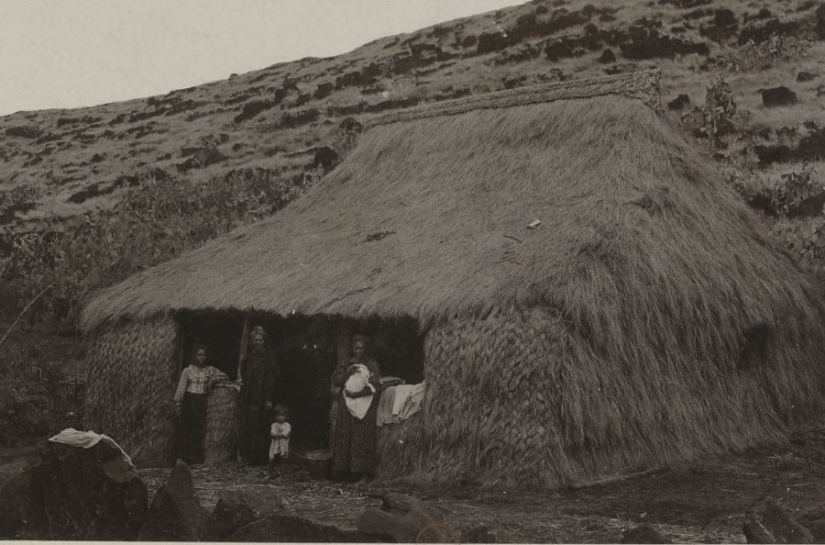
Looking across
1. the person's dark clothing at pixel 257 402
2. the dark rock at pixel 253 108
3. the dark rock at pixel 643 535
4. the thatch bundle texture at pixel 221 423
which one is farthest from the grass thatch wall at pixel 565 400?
the dark rock at pixel 253 108

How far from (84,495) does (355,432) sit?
10.8 feet

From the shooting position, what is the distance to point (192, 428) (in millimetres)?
10391

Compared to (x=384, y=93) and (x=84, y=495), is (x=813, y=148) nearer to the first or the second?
(x=84, y=495)

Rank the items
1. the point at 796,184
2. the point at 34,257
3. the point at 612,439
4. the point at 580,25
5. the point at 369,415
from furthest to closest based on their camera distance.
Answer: the point at 580,25 → the point at 34,257 → the point at 796,184 → the point at 369,415 → the point at 612,439

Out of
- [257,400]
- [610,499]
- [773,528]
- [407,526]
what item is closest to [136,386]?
[257,400]

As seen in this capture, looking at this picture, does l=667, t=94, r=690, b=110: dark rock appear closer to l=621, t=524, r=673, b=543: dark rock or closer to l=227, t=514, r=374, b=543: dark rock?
l=621, t=524, r=673, b=543: dark rock

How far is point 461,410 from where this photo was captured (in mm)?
8477

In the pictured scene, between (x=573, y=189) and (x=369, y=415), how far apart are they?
3601 millimetres

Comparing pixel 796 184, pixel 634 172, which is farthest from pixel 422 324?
pixel 796 184

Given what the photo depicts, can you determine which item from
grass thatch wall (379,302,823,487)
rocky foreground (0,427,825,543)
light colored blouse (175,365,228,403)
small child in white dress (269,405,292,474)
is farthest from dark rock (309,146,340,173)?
rocky foreground (0,427,825,543)

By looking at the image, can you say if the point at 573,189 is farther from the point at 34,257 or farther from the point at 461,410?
the point at 34,257

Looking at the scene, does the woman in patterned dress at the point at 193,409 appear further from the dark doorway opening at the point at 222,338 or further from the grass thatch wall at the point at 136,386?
the dark doorway opening at the point at 222,338

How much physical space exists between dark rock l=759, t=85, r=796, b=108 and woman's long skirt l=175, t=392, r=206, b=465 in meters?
16.5

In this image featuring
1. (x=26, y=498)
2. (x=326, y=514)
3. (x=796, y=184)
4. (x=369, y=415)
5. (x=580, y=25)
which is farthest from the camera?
(x=580, y=25)
